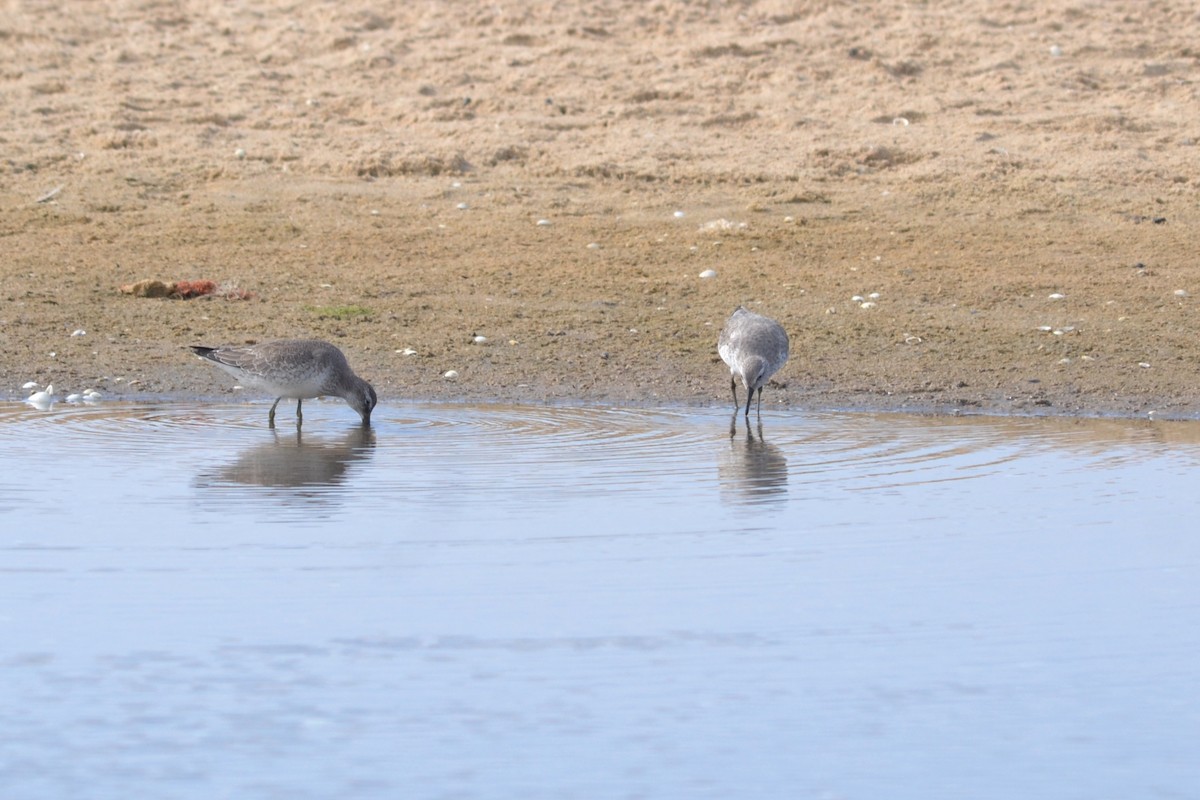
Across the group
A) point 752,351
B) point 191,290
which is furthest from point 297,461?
point 191,290

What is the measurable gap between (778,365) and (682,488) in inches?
110

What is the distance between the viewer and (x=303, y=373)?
11.1 metres

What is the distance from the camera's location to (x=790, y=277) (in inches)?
569

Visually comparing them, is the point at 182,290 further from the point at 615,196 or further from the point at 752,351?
the point at 752,351

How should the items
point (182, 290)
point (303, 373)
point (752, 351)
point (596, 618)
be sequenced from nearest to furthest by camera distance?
point (596, 618) < point (303, 373) < point (752, 351) < point (182, 290)

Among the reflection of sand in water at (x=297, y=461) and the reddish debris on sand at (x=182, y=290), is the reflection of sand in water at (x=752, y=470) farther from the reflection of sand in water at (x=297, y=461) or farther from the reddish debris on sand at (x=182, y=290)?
the reddish debris on sand at (x=182, y=290)

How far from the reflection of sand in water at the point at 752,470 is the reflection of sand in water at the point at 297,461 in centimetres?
193

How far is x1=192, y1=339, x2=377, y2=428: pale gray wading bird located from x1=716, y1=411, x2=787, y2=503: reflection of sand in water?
2.25 m

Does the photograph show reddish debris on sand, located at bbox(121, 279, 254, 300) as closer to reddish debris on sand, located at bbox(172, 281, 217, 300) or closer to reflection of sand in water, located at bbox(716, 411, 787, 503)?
reddish debris on sand, located at bbox(172, 281, 217, 300)

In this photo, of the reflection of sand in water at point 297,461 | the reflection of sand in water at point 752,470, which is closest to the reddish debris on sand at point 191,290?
the reflection of sand in water at point 297,461

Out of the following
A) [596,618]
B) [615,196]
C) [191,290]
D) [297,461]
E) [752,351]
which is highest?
[615,196]

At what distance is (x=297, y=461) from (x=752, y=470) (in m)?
2.43

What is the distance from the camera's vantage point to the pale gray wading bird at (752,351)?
11414mm

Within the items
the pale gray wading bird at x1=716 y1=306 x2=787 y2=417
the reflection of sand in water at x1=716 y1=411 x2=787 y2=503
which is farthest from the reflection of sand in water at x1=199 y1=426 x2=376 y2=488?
the pale gray wading bird at x1=716 y1=306 x2=787 y2=417
